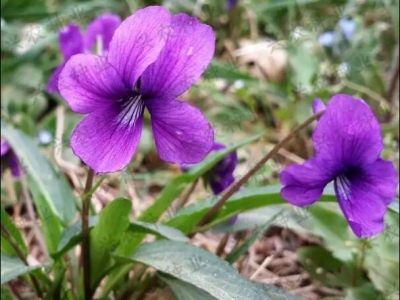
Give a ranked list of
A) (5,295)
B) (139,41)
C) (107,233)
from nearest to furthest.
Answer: (139,41), (107,233), (5,295)

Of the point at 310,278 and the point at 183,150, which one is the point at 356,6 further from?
the point at 183,150

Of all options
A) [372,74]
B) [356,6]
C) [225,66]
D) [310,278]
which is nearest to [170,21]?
[310,278]

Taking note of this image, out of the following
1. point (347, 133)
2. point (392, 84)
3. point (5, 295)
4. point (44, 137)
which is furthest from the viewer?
point (392, 84)

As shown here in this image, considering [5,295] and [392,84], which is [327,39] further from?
[5,295]

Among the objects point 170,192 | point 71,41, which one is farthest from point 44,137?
point 170,192

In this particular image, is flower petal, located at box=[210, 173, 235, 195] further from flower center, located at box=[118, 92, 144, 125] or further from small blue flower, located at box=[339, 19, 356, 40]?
small blue flower, located at box=[339, 19, 356, 40]

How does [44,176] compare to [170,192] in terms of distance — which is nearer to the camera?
[170,192]
